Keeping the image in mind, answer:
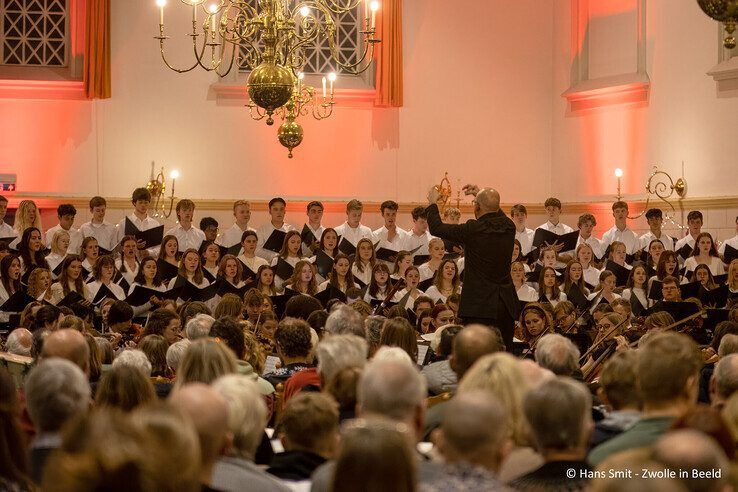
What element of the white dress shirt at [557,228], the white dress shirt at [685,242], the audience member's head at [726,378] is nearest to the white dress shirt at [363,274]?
the white dress shirt at [557,228]

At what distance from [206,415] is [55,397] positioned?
677 mm

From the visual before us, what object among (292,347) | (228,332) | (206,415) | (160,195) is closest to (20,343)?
(228,332)

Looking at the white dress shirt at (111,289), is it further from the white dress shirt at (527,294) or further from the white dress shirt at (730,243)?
the white dress shirt at (730,243)

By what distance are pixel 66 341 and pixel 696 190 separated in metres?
8.39

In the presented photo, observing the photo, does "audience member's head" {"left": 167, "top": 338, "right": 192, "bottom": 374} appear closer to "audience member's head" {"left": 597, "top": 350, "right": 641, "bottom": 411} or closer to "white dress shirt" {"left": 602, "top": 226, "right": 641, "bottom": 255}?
"audience member's head" {"left": 597, "top": 350, "right": 641, "bottom": 411}

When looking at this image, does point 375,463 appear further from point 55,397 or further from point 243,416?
point 55,397

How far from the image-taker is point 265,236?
11234 millimetres

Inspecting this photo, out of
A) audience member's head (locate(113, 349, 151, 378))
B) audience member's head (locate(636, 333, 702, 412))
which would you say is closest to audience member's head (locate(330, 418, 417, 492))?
audience member's head (locate(636, 333, 702, 412))

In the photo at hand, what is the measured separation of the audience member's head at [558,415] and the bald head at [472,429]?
0.30 m

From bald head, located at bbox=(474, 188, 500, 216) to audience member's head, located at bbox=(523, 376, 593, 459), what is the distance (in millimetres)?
3952

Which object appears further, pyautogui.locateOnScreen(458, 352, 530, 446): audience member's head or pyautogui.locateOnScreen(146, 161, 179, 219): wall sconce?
pyautogui.locateOnScreen(146, 161, 179, 219): wall sconce

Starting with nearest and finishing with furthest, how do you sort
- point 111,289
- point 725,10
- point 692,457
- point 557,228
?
point 692,457 < point 725,10 < point 111,289 < point 557,228

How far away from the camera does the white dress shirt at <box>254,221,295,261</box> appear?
35.1ft

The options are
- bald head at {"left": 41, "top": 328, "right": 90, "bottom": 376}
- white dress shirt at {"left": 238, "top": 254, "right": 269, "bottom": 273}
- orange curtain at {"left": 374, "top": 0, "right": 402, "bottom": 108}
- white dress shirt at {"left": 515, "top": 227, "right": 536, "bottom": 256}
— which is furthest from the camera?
orange curtain at {"left": 374, "top": 0, "right": 402, "bottom": 108}
